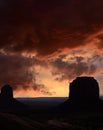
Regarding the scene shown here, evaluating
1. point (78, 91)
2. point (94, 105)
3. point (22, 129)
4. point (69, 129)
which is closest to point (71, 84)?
point (78, 91)

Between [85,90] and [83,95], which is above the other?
[85,90]

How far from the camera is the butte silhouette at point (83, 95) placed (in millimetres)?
185375

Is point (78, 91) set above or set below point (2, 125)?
above

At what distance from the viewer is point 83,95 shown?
631 ft

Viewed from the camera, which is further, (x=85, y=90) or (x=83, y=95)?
(x=85, y=90)

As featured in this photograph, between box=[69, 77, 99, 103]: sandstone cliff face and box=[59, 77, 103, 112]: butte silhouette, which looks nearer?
box=[59, 77, 103, 112]: butte silhouette

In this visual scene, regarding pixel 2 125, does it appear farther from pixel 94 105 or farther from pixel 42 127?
pixel 94 105

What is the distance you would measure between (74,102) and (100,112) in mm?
19420

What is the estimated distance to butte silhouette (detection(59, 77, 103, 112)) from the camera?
608 ft

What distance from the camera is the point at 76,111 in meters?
176

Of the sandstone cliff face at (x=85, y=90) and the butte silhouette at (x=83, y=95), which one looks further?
the sandstone cliff face at (x=85, y=90)

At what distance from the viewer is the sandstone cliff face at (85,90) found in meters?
192

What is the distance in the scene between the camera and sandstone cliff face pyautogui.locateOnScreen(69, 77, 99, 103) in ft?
629

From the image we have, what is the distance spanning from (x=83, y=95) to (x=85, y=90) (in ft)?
9.51
